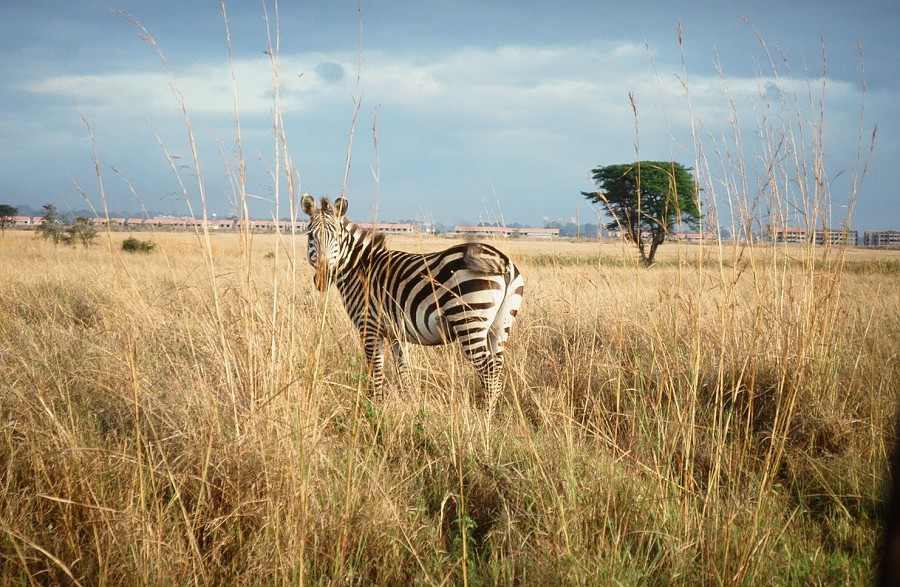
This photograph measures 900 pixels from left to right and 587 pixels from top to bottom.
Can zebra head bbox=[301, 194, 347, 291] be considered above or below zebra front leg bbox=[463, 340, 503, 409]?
above

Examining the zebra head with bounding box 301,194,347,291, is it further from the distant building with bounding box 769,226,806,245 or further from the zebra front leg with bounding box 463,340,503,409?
the distant building with bounding box 769,226,806,245

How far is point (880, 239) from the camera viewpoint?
175 ft

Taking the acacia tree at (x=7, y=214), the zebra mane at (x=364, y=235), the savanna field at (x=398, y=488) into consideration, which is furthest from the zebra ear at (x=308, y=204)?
the acacia tree at (x=7, y=214)

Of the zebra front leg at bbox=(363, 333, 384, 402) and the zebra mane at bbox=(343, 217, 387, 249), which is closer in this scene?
the zebra front leg at bbox=(363, 333, 384, 402)

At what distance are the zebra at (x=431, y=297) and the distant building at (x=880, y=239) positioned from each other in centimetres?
5577

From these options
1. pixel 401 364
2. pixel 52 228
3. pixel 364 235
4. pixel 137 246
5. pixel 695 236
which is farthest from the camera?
pixel 52 228

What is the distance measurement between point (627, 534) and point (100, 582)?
1.84 meters

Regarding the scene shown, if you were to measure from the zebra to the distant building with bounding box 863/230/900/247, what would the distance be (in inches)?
2196

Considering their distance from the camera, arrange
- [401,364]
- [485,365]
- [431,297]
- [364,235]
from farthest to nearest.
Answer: [364,235]
[401,364]
[431,297]
[485,365]

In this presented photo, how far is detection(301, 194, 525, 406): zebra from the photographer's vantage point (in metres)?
4.01

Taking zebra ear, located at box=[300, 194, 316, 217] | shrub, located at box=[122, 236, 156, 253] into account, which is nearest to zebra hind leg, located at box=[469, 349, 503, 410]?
zebra ear, located at box=[300, 194, 316, 217]

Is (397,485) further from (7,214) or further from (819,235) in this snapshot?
(7,214)

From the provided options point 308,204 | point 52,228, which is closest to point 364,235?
point 308,204

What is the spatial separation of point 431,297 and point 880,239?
64.1m
